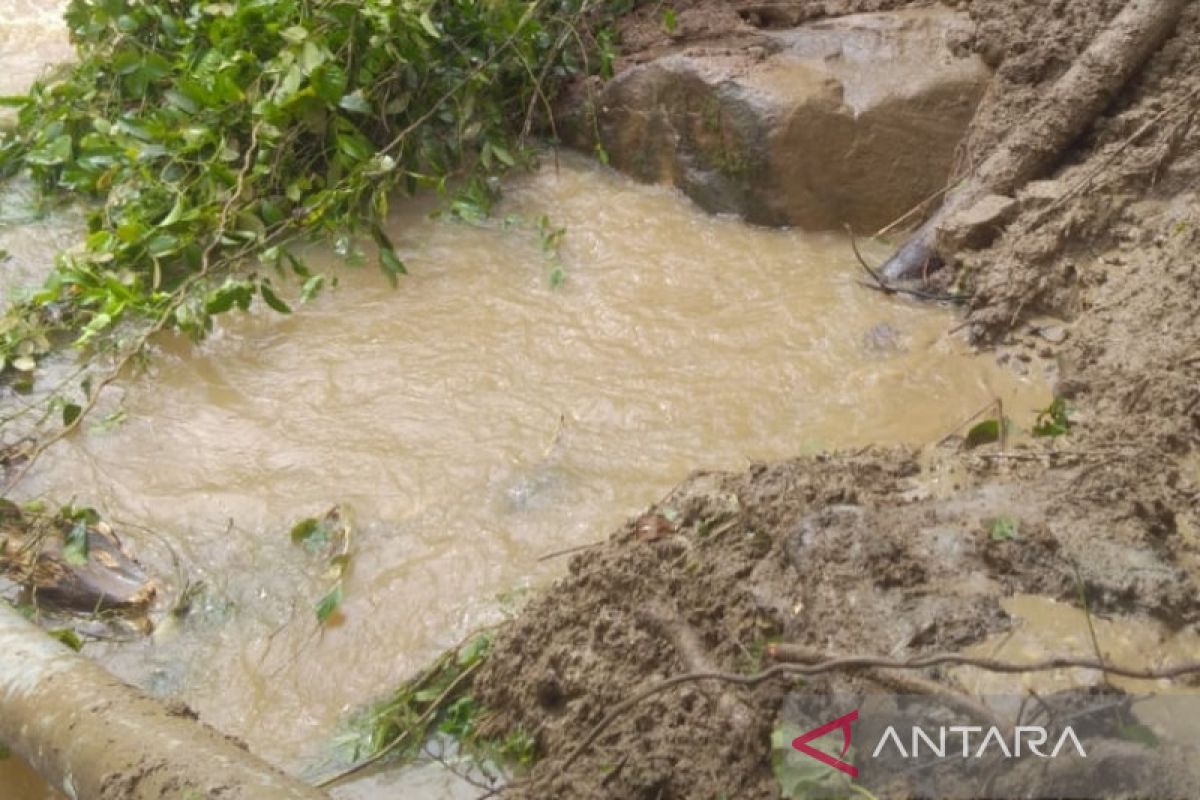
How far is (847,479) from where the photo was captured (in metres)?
3.32

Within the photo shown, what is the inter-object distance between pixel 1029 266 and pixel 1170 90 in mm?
930

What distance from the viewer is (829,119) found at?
208 inches

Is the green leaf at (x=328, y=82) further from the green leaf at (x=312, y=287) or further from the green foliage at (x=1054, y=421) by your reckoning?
the green foliage at (x=1054, y=421)

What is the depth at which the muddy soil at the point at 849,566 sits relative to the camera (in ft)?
8.99

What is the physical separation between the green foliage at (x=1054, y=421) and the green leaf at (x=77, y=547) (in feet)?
9.15

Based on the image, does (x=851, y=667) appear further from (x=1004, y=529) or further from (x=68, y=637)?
(x=68, y=637)

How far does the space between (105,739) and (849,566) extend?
5.50ft

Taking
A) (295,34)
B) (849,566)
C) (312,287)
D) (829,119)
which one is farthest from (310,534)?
(829,119)

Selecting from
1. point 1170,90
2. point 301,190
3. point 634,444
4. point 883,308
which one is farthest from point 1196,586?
point 301,190

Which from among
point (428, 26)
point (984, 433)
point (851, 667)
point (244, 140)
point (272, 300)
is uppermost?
point (428, 26)

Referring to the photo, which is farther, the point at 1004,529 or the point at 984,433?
the point at 984,433

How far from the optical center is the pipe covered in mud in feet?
8.30

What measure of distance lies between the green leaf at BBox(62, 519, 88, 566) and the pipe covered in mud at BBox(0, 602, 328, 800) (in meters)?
0.60

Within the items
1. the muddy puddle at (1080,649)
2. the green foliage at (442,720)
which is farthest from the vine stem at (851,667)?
the green foliage at (442,720)
